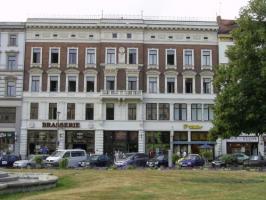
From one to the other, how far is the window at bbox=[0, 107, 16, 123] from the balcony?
36.9ft

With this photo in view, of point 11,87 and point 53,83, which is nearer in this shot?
point 11,87

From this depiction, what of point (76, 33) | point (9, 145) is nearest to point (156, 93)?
point (76, 33)

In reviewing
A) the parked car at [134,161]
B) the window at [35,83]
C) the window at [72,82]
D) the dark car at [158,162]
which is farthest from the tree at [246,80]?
the window at [35,83]

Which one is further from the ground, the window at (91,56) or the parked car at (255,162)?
the window at (91,56)

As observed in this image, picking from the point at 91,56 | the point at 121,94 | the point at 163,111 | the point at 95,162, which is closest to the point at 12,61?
the point at 91,56

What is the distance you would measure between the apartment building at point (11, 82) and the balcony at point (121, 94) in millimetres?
10596

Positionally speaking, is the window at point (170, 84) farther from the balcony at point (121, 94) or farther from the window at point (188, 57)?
the balcony at point (121, 94)

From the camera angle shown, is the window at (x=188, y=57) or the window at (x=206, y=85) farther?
the window at (x=188, y=57)

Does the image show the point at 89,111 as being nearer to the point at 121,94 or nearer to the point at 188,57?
the point at 121,94

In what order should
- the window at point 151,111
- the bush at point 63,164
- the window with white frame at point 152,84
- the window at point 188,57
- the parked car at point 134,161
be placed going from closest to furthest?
the bush at point 63,164
the parked car at point 134,161
the window at point 151,111
the window with white frame at point 152,84
the window at point 188,57

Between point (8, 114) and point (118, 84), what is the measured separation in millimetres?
14233

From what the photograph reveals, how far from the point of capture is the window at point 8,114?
64.1 m

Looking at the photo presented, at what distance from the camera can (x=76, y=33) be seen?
66.3 meters

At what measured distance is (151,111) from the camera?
2571 inches
